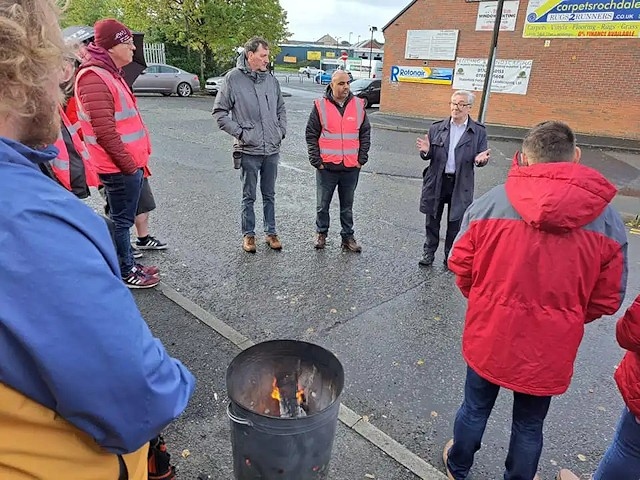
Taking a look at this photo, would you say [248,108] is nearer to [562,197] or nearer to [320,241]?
[320,241]

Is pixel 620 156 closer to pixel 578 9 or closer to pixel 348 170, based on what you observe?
pixel 578 9

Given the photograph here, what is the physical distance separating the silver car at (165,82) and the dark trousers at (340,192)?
18578mm

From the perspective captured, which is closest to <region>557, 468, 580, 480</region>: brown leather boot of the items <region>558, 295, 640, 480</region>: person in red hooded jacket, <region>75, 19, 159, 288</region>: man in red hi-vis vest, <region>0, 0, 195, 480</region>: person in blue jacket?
<region>558, 295, 640, 480</region>: person in red hooded jacket

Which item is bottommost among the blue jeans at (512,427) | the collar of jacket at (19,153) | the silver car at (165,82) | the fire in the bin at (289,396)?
the blue jeans at (512,427)

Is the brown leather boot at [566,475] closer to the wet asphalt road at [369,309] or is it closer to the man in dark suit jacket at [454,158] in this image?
the wet asphalt road at [369,309]

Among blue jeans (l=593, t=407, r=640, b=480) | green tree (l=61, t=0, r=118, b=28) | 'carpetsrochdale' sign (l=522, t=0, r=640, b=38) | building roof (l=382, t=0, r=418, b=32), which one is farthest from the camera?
green tree (l=61, t=0, r=118, b=28)

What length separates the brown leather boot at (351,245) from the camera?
5.47 metres

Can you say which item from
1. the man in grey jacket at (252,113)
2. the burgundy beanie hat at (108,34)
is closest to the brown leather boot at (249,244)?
the man in grey jacket at (252,113)

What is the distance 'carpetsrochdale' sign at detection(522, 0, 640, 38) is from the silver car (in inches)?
579

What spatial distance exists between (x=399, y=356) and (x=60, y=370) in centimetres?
301

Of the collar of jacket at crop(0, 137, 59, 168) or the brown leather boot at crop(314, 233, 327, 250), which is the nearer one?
the collar of jacket at crop(0, 137, 59, 168)

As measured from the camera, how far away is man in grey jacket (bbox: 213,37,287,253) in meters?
4.84

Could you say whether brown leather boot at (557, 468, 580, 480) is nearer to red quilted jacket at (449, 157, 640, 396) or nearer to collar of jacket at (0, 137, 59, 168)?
red quilted jacket at (449, 157, 640, 396)

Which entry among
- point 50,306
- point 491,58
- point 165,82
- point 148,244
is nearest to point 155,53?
point 165,82
